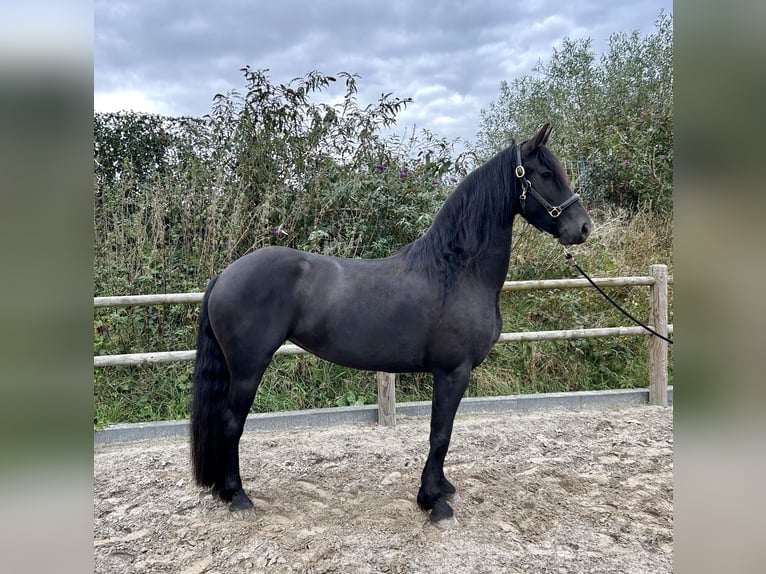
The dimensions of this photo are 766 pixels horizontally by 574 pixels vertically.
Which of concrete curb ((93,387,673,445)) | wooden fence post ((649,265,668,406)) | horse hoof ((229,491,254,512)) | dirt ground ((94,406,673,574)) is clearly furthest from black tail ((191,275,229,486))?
wooden fence post ((649,265,668,406))

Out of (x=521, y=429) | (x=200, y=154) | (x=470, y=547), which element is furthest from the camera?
(x=200, y=154)

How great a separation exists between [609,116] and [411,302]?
24.8 ft

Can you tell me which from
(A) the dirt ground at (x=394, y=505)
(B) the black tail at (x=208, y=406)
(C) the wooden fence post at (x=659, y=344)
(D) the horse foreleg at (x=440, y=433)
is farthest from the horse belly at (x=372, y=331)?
(C) the wooden fence post at (x=659, y=344)

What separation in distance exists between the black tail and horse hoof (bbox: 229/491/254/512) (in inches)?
5.0

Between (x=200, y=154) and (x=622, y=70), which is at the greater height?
(x=622, y=70)

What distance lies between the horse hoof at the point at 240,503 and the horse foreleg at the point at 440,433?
3.10ft

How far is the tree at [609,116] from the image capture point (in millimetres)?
6578

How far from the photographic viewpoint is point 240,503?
96.9 inches

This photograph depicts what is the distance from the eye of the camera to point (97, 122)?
5145 millimetres

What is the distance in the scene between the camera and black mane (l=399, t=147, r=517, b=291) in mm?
2279

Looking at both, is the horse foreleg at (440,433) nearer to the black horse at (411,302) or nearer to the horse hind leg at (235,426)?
the black horse at (411,302)

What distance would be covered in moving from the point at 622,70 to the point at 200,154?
7.72m
